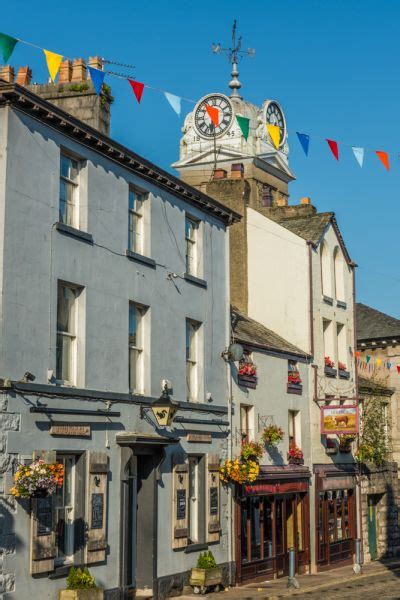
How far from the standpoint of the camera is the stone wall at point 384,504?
34.6 metres

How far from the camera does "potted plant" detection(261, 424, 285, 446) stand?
26906 millimetres

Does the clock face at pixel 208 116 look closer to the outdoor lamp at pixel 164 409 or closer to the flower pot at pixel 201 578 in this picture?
the flower pot at pixel 201 578

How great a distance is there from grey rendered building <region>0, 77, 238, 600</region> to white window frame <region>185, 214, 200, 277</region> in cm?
3

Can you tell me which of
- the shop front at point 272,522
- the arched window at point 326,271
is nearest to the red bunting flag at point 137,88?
the shop front at point 272,522

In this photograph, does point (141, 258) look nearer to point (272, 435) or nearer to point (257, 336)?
point (257, 336)

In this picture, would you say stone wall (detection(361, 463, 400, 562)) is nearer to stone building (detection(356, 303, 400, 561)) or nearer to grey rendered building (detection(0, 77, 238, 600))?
stone building (detection(356, 303, 400, 561))

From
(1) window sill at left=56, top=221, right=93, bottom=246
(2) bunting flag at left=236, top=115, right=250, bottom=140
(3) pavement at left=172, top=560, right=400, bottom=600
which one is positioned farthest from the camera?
(3) pavement at left=172, top=560, right=400, bottom=600

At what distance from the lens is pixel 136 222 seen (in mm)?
22078

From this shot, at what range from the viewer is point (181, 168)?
235 ft

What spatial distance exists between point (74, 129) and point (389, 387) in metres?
24.6

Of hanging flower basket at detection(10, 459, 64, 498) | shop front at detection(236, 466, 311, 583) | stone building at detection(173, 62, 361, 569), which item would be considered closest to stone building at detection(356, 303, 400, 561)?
stone building at detection(173, 62, 361, 569)

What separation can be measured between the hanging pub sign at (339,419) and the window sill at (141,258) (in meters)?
9.77

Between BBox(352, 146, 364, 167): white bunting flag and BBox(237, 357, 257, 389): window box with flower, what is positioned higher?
BBox(352, 146, 364, 167): white bunting flag

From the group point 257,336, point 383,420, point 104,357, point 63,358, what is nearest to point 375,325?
point 383,420
